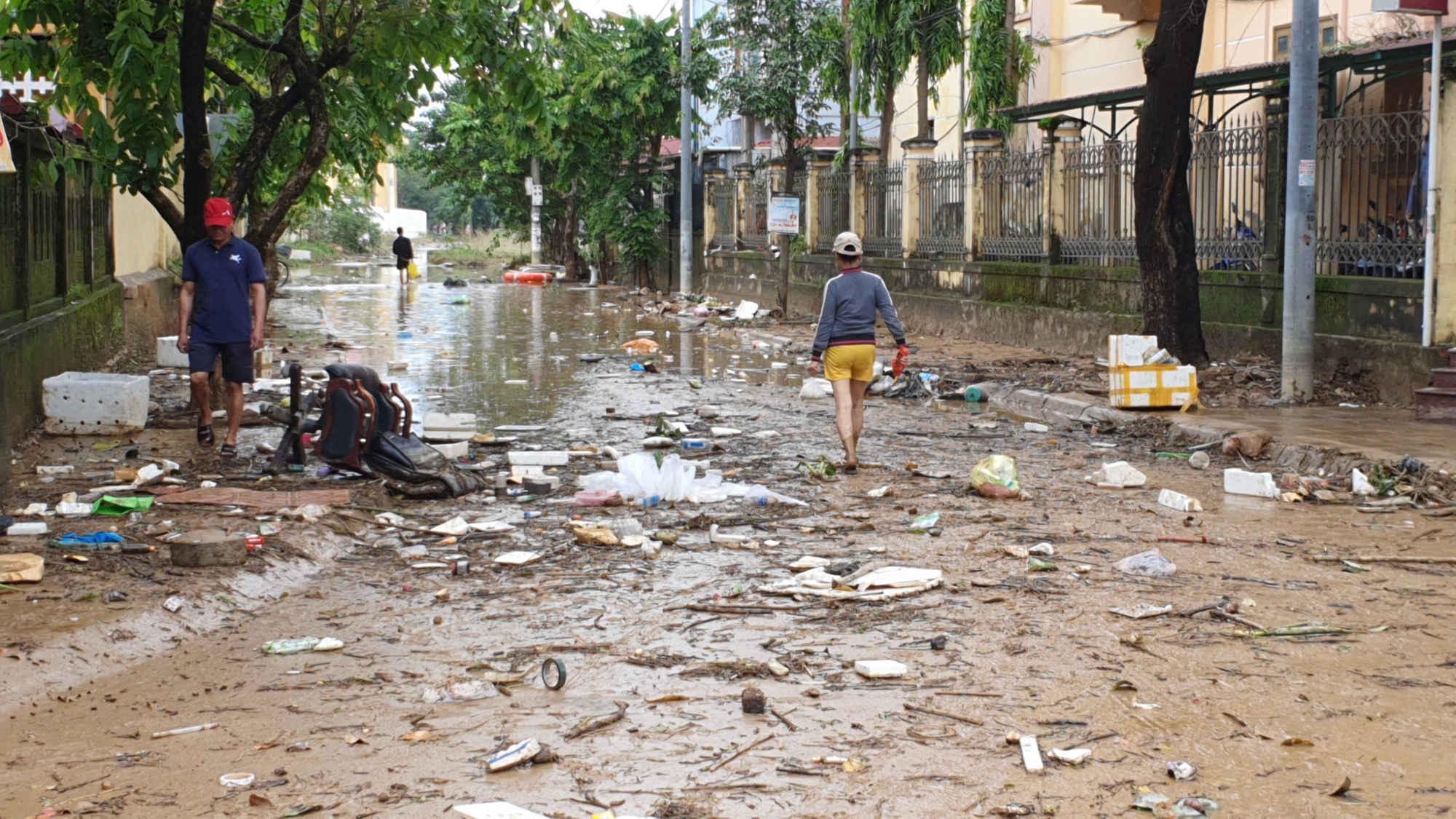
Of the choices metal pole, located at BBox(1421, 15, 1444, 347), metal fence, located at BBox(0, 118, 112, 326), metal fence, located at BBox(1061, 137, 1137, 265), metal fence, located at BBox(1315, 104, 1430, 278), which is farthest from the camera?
metal fence, located at BBox(1061, 137, 1137, 265)

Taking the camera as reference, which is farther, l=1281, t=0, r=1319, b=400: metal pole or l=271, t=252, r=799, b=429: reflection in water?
l=271, t=252, r=799, b=429: reflection in water

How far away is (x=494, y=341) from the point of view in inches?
808

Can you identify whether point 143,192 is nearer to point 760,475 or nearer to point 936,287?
point 760,475

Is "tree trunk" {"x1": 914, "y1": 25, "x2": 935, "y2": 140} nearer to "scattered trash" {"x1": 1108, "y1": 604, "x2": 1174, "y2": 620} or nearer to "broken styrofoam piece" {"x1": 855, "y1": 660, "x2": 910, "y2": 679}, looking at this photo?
"scattered trash" {"x1": 1108, "y1": 604, "x2": 1174, "y2": 620}

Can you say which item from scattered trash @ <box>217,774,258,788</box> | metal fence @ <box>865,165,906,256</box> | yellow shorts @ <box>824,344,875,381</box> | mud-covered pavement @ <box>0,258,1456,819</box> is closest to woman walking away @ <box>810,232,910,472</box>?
yellow shorts @ <box>824,344,875,381</box>

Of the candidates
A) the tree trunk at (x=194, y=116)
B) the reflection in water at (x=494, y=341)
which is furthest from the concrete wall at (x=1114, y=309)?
the tree trunk at (x=194, y=116)

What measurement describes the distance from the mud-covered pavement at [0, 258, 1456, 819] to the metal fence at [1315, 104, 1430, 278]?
173 inches

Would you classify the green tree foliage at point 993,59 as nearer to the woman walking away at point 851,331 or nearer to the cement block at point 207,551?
the woman walking away at point 851,331

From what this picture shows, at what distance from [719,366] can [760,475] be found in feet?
26.3

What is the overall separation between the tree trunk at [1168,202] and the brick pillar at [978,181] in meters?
6.33

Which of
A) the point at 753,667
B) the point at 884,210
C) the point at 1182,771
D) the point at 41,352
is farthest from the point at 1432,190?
the point at 884,210

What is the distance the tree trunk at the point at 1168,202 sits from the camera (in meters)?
13.6

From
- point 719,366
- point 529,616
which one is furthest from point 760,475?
point 719,366

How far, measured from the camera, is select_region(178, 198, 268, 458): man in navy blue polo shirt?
9664mm
